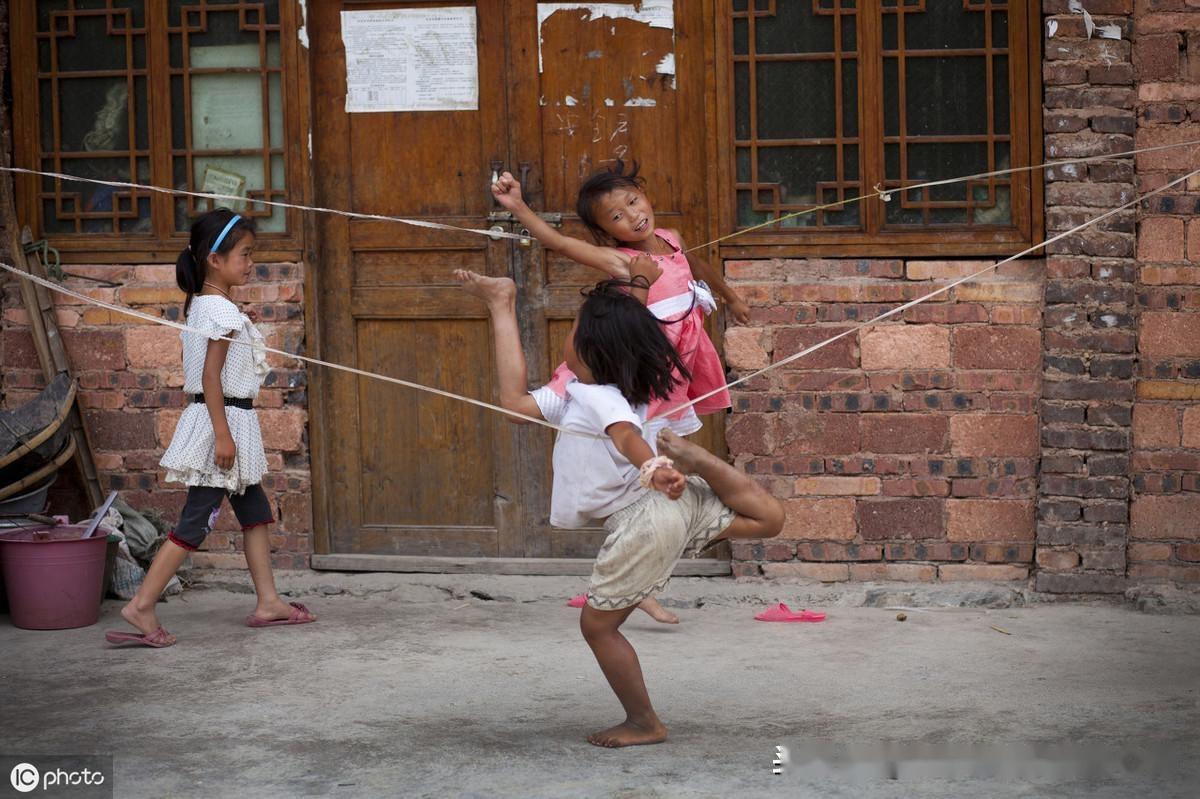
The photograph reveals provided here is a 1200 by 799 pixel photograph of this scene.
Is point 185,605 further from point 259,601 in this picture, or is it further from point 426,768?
point 426,768

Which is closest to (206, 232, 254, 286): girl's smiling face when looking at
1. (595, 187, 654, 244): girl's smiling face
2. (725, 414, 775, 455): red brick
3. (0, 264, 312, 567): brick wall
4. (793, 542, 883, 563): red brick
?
(0, 264, 312, 567): brick wall

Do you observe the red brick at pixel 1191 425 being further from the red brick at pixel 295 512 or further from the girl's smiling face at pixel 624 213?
the red brick at pixel 295 512

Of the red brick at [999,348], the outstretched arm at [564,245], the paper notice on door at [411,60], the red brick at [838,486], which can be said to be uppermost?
the paper notice on door at [411,60]

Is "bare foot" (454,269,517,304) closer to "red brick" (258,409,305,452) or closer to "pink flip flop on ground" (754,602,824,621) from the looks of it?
"pink flip flop on ground" (754,602,824,621)

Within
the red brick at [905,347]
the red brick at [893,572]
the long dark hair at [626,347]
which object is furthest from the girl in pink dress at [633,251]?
the red brick at [893,572]

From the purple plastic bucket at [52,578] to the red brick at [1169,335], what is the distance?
13.2 ft

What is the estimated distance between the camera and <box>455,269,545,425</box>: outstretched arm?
161 inches

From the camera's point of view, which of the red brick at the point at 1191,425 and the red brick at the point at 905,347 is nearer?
the red brick at the point at 1191,425

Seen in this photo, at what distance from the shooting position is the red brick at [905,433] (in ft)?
19.7

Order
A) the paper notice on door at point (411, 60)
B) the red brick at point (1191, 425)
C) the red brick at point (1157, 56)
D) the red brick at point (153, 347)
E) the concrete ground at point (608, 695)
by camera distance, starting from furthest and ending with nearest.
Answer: the red brick at point (153, 347) < the paper notice on door at point (411, 60) < the red brick at point (1191, 425) < the red brick at point (1157, 56) < the concrete ground at point (608, 695)

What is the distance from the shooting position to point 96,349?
6395 mm

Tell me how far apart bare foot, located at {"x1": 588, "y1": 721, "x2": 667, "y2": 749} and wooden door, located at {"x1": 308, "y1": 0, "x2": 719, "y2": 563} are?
2.15 metres

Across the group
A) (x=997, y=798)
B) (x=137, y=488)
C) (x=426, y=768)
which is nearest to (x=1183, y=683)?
(x=997, y=798)

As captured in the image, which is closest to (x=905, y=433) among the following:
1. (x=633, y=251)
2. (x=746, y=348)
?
(x=746, y=348)
